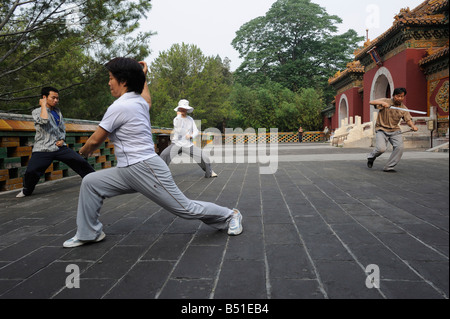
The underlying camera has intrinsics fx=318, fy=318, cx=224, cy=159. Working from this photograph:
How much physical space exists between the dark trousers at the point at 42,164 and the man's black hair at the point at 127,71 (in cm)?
327

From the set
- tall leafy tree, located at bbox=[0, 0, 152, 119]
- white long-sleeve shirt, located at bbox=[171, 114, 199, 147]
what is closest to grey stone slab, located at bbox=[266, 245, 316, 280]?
white long-sleeve shirt, located at bbox=[171, 114, 199, 147]

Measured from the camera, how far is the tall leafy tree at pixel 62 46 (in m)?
7.87

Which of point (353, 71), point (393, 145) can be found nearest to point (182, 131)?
point (393, 145)

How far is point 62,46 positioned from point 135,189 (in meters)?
6.38

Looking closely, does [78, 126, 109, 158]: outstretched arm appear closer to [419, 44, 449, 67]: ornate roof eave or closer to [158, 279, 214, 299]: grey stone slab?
[158, 279, 214, 299]: grey stone slab

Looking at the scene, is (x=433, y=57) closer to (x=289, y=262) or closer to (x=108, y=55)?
(x=108, y=55)

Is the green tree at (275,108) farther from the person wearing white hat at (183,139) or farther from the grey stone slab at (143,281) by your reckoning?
the grey stone slab at (143,281)

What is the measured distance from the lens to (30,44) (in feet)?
27.7

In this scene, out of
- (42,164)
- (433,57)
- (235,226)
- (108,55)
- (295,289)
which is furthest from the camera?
(433,57)

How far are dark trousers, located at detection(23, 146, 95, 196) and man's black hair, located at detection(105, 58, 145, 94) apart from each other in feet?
10.7

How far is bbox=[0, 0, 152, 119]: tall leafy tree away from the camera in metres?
7.87

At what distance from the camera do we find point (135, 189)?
106 inches

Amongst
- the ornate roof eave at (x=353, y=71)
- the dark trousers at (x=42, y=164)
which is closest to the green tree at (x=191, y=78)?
the ornate roof eave at (x=353, y=71)
